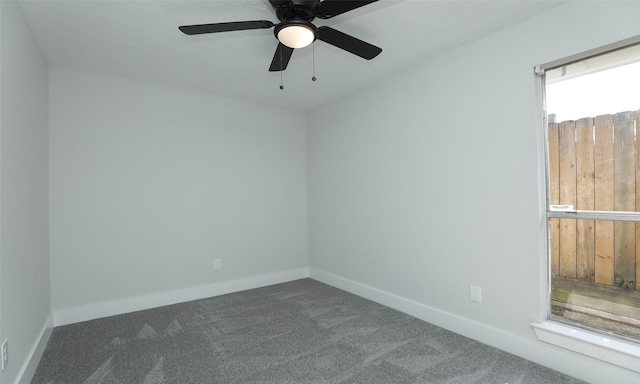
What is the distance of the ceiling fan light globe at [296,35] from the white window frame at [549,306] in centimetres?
161

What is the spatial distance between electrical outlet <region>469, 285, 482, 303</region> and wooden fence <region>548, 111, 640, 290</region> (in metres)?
0.54

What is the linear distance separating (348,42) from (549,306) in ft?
7.42

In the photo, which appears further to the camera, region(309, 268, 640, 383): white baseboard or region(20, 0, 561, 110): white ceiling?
region(20, 0, 561, 110): white ceiling

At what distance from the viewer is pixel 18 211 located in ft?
6.38

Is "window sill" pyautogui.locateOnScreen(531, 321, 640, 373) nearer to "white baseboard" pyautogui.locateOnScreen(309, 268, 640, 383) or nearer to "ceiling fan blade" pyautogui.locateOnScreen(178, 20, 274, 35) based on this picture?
"white baseboard" pyautogui.locateOnScreen(309, 268, 640, 383)

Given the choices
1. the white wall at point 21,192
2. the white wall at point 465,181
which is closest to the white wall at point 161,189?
the white wall at point 21,192

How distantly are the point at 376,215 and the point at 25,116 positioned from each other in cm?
304

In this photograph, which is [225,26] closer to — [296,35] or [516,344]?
[296,35]

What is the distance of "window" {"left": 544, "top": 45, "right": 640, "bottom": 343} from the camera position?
1.90 metres

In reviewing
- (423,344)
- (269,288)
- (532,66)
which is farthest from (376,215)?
(532,66)

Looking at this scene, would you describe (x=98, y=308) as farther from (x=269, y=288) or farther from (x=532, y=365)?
(x=532, y=365)

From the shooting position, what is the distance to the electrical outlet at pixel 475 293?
8.25ft

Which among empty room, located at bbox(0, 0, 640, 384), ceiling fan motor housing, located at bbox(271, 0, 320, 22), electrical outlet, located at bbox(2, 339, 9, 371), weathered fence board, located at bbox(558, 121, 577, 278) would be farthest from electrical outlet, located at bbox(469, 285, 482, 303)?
electrical outlet, located at bbox(2, 339, 9, 371)

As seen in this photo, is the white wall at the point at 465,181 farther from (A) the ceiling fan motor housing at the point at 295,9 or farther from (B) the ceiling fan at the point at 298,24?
(A) the ceiling fan motor housing at the point at 295,9
